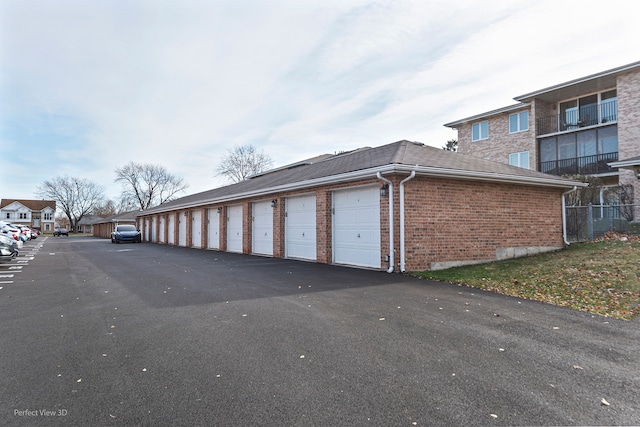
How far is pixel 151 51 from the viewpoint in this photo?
1011 centimetres

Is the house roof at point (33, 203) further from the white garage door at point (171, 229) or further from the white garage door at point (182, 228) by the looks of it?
the white garage door at point (182, 228)

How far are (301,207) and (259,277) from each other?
4.58 metres

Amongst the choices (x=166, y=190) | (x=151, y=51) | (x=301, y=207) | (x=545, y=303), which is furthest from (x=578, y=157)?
(x=166, y=190)

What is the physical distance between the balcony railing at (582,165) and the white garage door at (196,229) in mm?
22397

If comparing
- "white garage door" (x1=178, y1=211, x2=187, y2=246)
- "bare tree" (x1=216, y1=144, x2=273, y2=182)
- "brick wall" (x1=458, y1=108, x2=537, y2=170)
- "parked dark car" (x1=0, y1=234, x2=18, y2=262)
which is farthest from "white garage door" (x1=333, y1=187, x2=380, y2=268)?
"bare tree" (x1=216, y1=144, x2=273, y2=182)

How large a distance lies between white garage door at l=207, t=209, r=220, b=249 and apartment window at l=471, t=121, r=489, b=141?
64.2ft

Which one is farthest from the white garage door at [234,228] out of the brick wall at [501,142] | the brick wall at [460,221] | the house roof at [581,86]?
the house roof at [581,86]

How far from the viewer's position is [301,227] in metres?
13.1

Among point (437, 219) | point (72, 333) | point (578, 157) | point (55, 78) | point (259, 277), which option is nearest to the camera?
point (72, 333)

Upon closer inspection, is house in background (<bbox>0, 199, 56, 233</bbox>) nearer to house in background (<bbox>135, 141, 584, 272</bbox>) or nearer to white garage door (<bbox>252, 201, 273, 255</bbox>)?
white garage door (<bbox>252, 201, 273, 255</bbox>)

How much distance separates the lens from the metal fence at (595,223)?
13664 mm

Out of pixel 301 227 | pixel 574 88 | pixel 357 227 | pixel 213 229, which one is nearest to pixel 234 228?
pixel 213 229

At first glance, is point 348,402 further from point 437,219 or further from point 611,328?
point 437,219

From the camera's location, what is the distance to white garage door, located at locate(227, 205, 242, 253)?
57.5 ft
